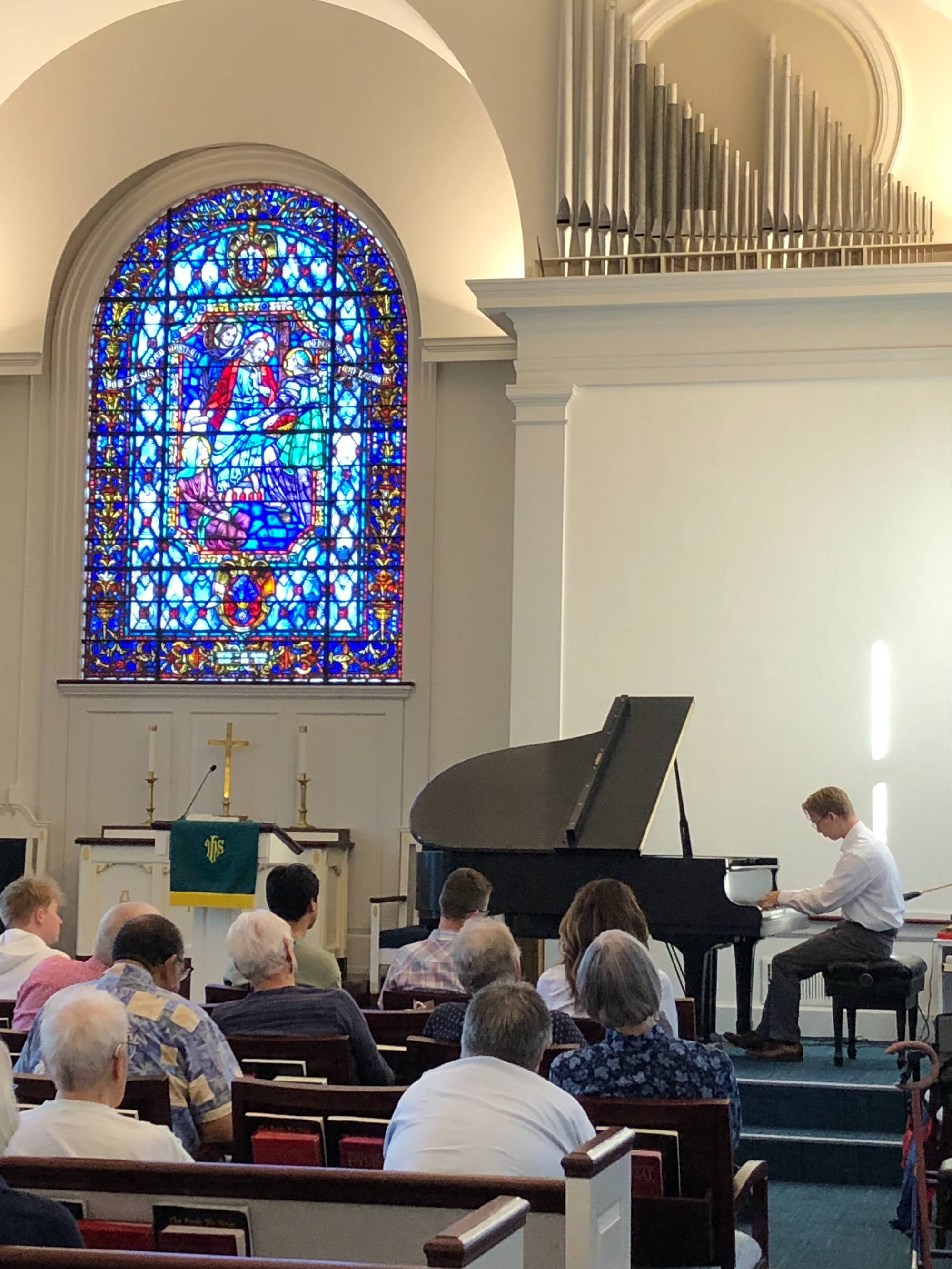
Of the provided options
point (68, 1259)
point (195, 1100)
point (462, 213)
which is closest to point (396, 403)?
point (462, 213)

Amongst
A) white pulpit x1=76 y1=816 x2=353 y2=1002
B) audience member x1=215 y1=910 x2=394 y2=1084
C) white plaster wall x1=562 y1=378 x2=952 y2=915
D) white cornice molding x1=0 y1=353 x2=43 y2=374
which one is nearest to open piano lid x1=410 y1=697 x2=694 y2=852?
white plaster wall x1=562 y1=378 x2=952 y2=915

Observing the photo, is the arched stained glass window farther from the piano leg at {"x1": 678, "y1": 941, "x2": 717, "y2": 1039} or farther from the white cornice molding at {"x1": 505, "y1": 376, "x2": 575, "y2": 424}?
the piano leg at {"x1": 678, "y1": 941, "x2": 717, "y2": 1039}

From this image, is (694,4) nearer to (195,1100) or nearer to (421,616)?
(421,616)

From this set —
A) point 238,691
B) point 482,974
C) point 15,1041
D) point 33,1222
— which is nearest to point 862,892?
point 482,974

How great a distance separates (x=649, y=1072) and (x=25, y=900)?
2.60 metres

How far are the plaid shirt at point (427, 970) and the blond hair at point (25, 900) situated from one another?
1.13 m

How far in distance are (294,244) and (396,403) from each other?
4.54 ft

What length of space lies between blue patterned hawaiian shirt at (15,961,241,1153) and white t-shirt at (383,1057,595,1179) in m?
0.75

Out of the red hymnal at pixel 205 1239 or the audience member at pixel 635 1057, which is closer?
the red hymnal at pixel 205 1239

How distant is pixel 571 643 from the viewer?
29.7 ft

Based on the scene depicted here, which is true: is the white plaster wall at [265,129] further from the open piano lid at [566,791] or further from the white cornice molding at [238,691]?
the open piano lid at [566,791]

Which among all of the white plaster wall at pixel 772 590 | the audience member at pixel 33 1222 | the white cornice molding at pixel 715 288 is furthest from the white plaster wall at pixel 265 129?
the audience member at pixel 33 1222

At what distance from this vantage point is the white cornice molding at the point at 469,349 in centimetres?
1059

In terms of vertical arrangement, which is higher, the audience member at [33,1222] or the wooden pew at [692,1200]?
the audience member at [33,1222]
